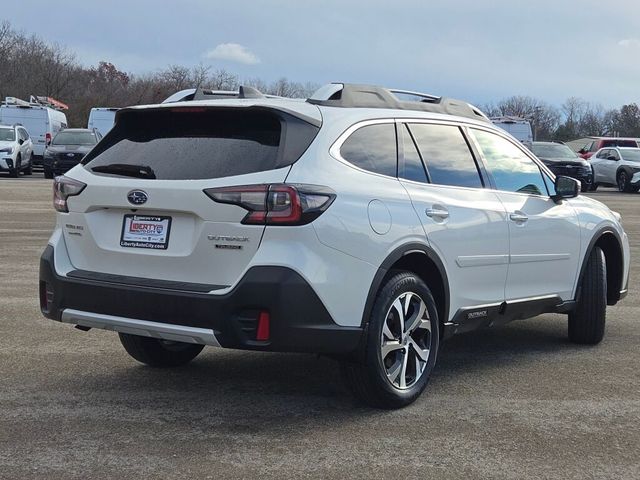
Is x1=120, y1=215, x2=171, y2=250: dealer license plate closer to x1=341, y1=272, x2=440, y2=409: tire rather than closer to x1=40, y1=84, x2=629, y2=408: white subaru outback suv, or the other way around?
x1=40, y1=84, x2=629, y2=408: white subaru outback suv

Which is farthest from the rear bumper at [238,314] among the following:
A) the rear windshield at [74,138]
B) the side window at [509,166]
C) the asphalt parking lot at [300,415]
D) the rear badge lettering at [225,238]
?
→ the rear windshield at [74,138]

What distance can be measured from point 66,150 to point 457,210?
23508 mm

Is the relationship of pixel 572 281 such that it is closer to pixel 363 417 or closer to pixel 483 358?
pixel 483 358

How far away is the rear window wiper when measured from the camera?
4645mm

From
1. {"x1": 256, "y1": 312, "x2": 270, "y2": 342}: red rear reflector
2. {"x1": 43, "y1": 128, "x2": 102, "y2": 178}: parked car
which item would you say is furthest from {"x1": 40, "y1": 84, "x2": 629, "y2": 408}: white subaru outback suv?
{"x1": 43, "y1": 128, "x2": 102, "y2": 178}: parked car

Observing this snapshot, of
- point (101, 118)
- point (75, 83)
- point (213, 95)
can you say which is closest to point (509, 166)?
point (213, 95)

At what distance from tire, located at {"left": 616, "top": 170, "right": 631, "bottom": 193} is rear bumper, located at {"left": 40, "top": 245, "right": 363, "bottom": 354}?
2806cm

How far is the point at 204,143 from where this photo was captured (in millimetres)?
4633

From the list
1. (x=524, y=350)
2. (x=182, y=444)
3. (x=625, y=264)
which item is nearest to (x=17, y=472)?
(x=182, y=444)

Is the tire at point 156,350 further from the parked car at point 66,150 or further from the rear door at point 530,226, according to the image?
the parked car at point 66,150

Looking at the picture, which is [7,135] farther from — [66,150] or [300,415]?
[300,415]

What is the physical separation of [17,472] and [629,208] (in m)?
20.8

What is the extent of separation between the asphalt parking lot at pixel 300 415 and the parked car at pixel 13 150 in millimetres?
21729

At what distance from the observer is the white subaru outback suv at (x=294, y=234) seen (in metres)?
4.26
